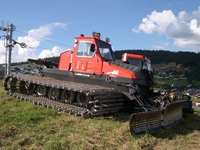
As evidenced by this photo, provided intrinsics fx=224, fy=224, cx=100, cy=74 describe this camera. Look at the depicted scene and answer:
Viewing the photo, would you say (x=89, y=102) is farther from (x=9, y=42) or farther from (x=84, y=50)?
(x=9, y=42)

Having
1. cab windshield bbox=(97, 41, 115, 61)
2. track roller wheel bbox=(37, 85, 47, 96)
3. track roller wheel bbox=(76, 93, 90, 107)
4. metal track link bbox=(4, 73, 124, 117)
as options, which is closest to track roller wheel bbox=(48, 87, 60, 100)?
metal track link bbox=(4, 73, 124, 117)

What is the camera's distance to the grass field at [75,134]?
4.71 metres

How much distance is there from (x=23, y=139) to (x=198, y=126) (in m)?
6.02

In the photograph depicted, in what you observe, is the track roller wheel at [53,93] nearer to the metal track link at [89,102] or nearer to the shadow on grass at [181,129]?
the metal track link at [89,102]

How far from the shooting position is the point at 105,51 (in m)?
9.45

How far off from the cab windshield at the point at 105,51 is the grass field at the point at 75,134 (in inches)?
109

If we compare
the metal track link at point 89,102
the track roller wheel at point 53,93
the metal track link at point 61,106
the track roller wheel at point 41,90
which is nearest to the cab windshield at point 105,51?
the metal track link at point 89,102

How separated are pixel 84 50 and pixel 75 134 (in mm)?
4632

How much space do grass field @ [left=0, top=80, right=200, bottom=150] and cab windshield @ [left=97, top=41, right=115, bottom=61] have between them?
2.78 metres

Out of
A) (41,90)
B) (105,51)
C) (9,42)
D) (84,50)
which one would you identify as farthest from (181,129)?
(9,42)

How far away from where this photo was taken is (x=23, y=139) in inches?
185

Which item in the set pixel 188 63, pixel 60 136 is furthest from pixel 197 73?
pixel 60 136

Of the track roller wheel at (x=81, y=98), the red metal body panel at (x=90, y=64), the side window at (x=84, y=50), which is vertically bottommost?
the track roller wheel at (x=81, y=98)

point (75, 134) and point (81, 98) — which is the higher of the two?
point (81, 98)
